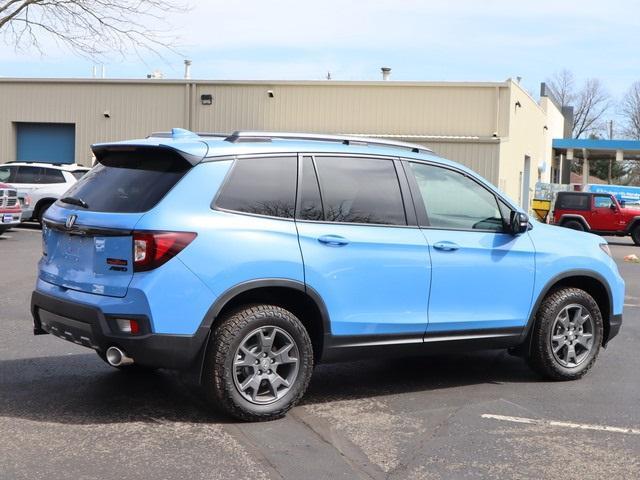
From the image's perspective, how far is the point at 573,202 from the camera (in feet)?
92.4

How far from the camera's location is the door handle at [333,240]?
5.57 metres

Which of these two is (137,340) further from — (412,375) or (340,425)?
(412,375)

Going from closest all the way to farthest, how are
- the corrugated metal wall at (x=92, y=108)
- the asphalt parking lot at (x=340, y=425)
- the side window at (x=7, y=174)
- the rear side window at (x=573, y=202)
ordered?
1. the asphalt parking lot at (x=340, y=425)
2. the side window at (x=7, y=174)
3. the rear side window at (x=573, y=202)
4. the corrugated metal wall at (x=92, y=108)

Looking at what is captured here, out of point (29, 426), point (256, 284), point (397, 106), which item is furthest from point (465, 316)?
point (397, 106)

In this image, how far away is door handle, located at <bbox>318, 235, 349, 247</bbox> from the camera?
557 cm

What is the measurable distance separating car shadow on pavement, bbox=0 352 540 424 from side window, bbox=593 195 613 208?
21.2 metres

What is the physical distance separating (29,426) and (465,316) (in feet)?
10.1

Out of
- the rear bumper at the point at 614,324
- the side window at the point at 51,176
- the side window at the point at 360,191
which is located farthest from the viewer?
the side window at the point at 51,176

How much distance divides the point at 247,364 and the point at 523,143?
3152cm

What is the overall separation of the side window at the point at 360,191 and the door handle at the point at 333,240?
16 cm

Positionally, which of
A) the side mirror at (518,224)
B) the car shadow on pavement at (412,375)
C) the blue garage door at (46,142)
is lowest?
the car shadow on pavement at (412,375)

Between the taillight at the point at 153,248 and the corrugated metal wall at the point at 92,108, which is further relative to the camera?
the corrugated metal wall at the point at 92,108

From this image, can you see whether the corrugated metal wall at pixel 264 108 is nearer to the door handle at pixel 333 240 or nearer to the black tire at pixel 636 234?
the black tire at pixel 636 234

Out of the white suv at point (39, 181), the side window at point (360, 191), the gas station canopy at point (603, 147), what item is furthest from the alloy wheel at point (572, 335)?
the gas station canopy at point (603, 147)
